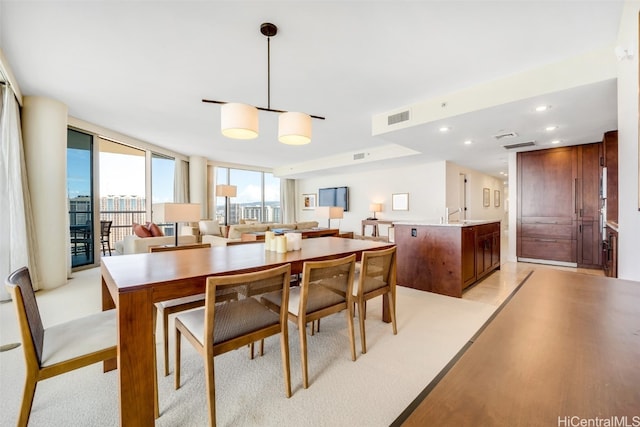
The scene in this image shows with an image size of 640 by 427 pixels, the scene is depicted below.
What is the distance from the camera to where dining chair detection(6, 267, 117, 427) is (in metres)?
1.20

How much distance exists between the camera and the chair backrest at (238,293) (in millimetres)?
1341

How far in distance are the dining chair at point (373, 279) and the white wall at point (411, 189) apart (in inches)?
201

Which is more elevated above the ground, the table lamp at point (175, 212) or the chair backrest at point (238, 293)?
the table lamp at point (175, 212)

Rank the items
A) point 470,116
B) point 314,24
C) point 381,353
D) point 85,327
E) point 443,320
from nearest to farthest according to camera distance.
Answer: point 85,327 → point 381,353 → point 314,24 → point 443,320 → point 470,116

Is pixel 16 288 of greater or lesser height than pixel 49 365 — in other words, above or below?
above

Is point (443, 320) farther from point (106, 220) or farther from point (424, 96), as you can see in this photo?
point (106, 220)

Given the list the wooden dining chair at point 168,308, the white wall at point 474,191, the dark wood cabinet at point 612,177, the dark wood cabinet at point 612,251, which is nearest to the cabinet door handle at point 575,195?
the dark wood cabinet at point 612,177

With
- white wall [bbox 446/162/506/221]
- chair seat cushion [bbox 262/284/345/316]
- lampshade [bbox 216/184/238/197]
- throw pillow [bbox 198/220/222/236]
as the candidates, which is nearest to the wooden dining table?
chair seat cushion [bbox 262/284/345/316]

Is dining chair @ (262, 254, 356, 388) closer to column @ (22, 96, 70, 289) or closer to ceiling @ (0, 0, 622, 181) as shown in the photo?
ceiling @ (0, 0, 622, 181)

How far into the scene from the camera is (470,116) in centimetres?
358

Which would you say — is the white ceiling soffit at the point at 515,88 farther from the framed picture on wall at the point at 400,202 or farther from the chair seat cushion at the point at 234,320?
the framed picture on wall at the point at 400,202

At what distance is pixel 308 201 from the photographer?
1064 centimetres

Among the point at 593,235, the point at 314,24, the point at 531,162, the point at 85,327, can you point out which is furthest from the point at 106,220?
the point at 593,235

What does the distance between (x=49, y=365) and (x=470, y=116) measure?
450 centimetres
